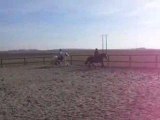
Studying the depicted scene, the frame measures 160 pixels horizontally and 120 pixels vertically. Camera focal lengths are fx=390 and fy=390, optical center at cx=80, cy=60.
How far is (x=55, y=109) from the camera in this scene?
36.4 feet

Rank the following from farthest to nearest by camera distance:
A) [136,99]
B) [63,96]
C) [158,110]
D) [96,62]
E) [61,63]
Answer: [61,63]
[96,62]
[63,96]
[136,99]
[158,110]

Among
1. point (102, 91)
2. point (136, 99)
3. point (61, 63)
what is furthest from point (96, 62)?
point (136, 99)

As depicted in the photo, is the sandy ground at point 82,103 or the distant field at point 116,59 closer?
the sandy ground at point 82,103

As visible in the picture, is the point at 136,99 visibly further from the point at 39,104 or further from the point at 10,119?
the point at 10,119

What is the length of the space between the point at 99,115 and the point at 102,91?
489cm

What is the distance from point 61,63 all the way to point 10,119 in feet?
86.1

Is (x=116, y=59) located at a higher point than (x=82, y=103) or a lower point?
lower

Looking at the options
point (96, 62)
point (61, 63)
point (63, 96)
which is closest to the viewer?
point (63, 96)

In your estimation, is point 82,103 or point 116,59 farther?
point 116,59

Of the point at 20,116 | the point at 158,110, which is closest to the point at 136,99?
the point at 158,110

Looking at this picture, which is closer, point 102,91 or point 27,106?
point 27,106

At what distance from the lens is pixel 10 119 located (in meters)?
9.88

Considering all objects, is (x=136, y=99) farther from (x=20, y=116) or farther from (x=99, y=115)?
(x=20, y=116)

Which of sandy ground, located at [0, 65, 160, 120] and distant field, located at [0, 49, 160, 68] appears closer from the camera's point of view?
sandy ground, located at [0, 65, 160, 120]
